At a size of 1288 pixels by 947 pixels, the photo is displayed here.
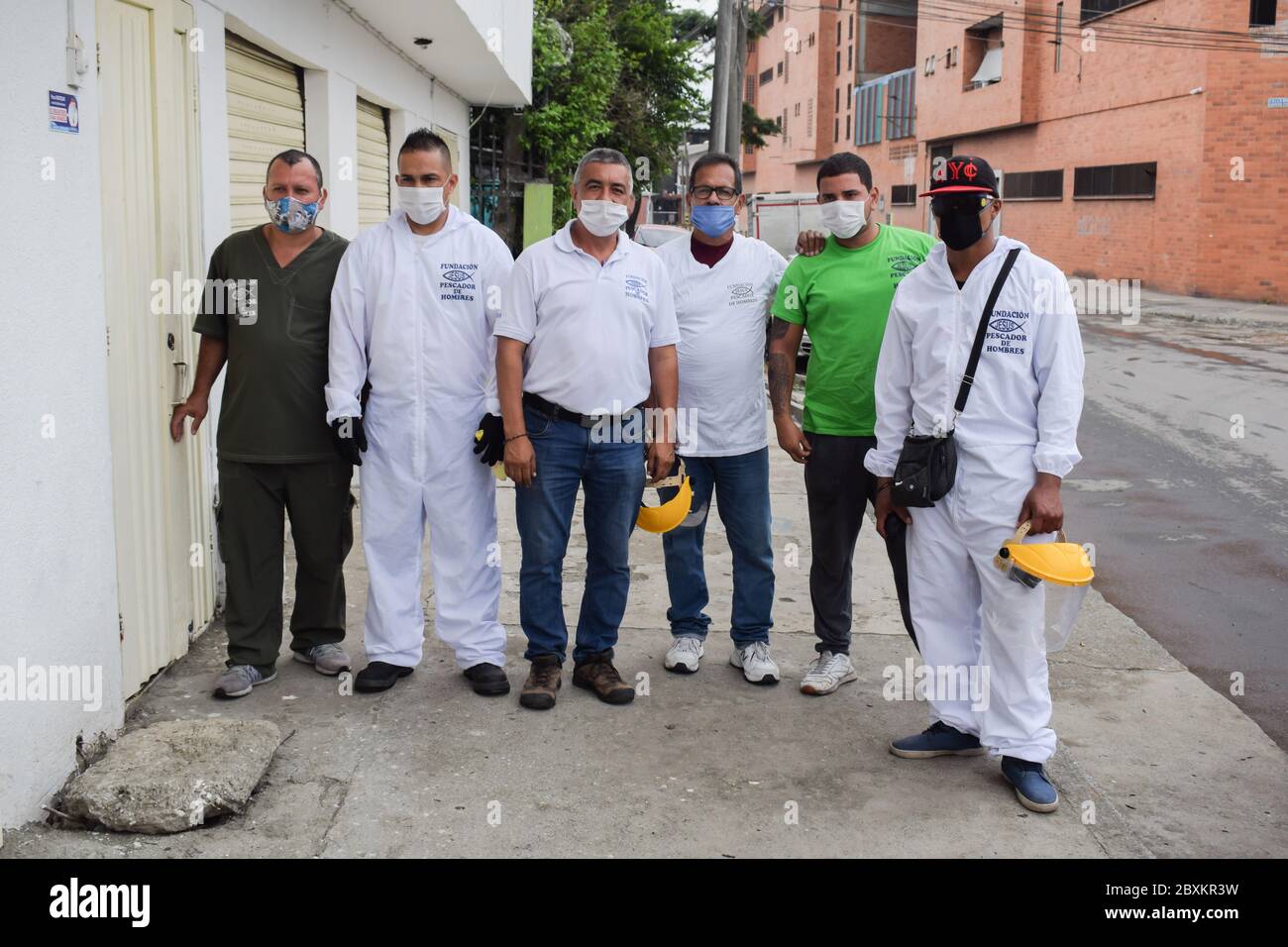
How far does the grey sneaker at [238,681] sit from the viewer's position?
15.6ft

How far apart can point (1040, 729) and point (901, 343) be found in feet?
4.39

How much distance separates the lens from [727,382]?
5.03 metres

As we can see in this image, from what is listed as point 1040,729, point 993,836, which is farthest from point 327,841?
point 1040,729

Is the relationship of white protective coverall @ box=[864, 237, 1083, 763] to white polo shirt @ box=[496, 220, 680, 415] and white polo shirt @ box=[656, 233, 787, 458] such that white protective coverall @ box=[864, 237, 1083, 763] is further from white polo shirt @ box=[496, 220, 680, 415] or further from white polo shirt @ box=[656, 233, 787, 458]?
white polo shirt @ box=[496, 220, 680, 415]

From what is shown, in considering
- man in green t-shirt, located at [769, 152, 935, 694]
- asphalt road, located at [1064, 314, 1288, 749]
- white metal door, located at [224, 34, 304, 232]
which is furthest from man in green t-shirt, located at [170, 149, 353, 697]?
asphalt road, located at [1064, 314, 1288, 749]

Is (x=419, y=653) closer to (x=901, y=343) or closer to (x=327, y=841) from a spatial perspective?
(x=327, y=841)

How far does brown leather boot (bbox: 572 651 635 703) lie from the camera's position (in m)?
4.81

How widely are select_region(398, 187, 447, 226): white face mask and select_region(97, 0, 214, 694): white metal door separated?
951 mm

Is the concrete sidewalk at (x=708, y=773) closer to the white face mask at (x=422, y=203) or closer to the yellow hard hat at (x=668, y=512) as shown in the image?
the yellow hard hat at (x=668, y=512)

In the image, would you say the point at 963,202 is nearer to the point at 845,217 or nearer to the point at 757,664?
the point at 845,217

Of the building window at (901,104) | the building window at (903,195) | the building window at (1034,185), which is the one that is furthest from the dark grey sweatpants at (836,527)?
the building window at (901,104)

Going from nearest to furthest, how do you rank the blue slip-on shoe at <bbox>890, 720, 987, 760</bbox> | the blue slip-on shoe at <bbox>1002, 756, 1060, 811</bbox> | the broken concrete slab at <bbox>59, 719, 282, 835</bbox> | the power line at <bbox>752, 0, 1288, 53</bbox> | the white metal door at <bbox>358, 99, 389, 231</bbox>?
the broken concrete slab at <bbox>59, 719, 282, 835</bbox>
the blue slip-on shoe at <bbox>1002, 756, 1060, 811</bbox>
the blue slip-on shoe at <bbox>890, 720, 987, 760</bbox>
the white metal door at <bbox>358, 99, 389, 231</bbox>
the power line at <bbox>752, 0, 1288, 53</bbox>

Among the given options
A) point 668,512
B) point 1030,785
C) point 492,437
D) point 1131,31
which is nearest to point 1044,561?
point 1030,785

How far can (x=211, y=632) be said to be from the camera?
545 centimetres
